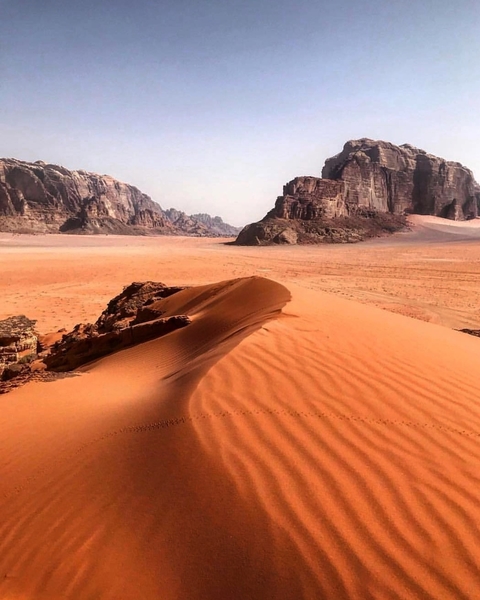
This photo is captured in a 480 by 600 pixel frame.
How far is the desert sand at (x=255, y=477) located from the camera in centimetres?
166

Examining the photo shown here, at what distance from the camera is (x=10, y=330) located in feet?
23.7

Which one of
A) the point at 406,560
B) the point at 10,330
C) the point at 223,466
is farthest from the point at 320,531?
the point at 10,330

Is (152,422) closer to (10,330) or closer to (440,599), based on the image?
(440,599)

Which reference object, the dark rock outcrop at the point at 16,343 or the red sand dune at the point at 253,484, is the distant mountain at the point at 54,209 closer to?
the dark rock outcrop at the point at 16,343

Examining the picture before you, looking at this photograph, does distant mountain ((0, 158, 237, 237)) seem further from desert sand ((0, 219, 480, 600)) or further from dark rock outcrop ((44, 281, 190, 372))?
desert sand ((0, 219, 480, 600))

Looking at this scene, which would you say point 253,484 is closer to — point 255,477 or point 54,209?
point 255,477

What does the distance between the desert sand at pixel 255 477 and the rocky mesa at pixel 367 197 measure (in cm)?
5764

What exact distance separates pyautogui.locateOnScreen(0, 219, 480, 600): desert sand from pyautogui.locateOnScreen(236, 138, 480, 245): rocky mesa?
57.6m

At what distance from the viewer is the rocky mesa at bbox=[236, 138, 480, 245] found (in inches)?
2532

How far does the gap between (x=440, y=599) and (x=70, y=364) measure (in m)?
6.19

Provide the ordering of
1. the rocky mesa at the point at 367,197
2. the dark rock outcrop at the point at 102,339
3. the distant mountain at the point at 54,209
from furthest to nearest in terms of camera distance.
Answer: the distant mountain at the point at 54,209, the rocky mesa at the point at 367,197, the dark rock outcrop at the point at 102,339

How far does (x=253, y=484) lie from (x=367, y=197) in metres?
Answer: 91.3

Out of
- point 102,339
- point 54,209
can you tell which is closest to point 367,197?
point 102,339

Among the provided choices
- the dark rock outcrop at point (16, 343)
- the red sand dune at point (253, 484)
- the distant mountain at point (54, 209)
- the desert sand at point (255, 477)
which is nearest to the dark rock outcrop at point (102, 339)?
the dark rock outcrop at point (16, 343)
